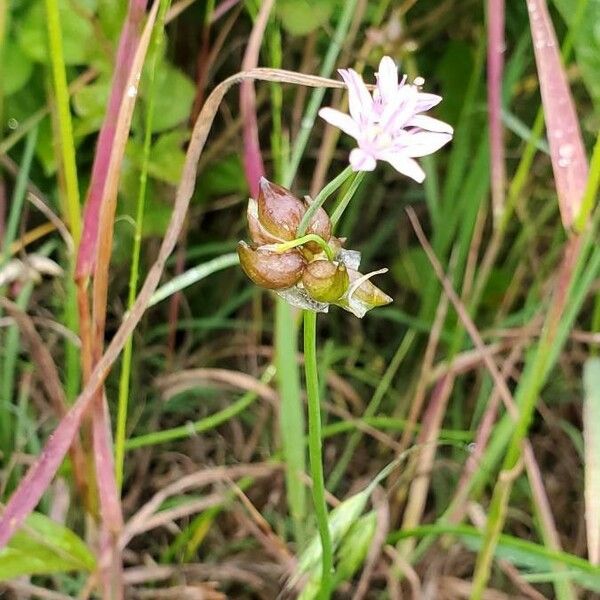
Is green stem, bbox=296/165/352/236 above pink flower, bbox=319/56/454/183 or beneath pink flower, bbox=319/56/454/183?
beneath

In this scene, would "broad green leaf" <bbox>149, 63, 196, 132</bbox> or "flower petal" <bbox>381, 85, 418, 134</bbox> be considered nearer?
"flower petal" <bbox>381, 85, 418, 134</bbox>

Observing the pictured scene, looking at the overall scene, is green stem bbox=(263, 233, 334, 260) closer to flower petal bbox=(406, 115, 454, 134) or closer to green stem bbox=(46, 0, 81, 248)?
flower petal bbox=(406, 115, 454, 134)

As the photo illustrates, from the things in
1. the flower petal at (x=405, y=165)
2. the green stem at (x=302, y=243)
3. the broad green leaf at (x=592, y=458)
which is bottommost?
the broad green leaf at (x=592, y=458)

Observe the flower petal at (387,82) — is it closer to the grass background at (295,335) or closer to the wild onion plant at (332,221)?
the wild onion plant at (332,221)

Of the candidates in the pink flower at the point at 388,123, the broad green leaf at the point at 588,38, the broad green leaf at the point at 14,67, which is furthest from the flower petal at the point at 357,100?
the broad green leaf at the point at 14,67

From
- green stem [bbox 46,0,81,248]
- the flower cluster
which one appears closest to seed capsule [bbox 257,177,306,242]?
the flower cluster

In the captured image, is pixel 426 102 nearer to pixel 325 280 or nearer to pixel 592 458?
pixel 325 280

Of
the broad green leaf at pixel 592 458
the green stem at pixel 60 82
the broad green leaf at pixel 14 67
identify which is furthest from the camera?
the broad green leaf at pixel 14 67
